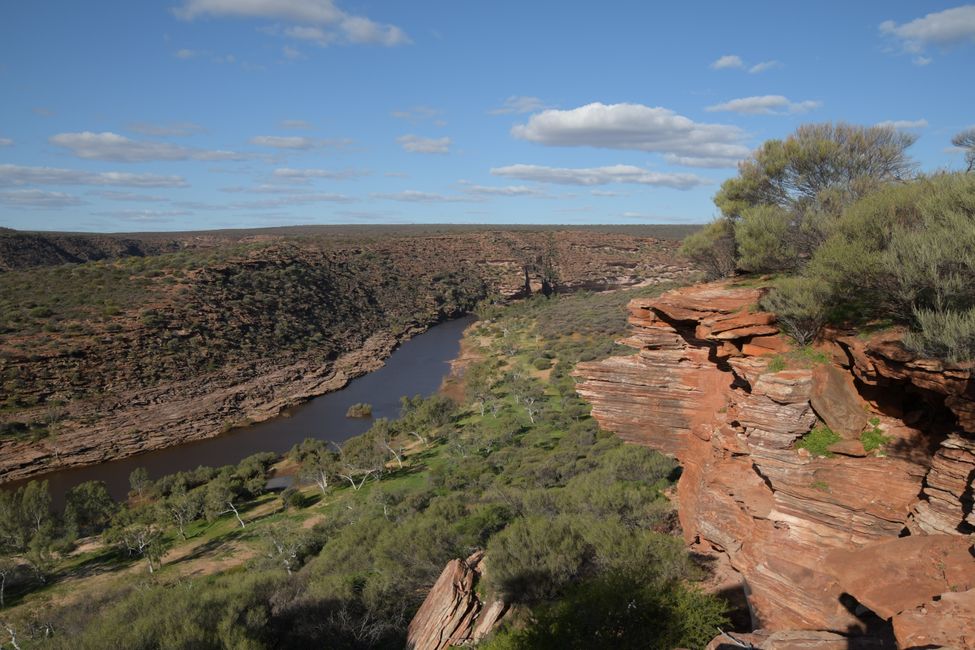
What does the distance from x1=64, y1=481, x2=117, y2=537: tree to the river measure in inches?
117

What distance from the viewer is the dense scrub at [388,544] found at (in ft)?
32.2

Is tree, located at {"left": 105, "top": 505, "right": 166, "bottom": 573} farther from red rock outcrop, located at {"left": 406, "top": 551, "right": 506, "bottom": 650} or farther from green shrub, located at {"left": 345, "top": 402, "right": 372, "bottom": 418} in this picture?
green shrub, located at {"left": 345, "top": 402, "right": 372, "bottom": 418}

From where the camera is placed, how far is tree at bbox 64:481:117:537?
1024 inches

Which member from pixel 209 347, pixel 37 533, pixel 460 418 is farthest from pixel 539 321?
pixel 37 533

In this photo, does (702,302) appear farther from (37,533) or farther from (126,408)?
(126,408)

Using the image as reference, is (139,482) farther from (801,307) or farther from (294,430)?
(801,307)

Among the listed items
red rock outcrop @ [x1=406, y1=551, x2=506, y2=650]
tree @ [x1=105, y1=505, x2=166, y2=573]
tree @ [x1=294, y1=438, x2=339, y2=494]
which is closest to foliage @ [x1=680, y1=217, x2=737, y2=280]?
red rock outcrop @ [x1=406, y1=551, x2=506, y2=650]

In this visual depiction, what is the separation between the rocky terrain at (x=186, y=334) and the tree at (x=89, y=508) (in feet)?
25.4

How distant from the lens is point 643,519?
13.6m

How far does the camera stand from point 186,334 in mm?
45250

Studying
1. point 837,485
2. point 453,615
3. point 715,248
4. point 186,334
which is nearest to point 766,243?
point 715,248

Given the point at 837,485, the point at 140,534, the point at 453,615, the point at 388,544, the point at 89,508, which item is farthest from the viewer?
the point at 89,508

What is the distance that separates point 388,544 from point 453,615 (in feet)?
13.4

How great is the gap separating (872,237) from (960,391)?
13.3 ft
